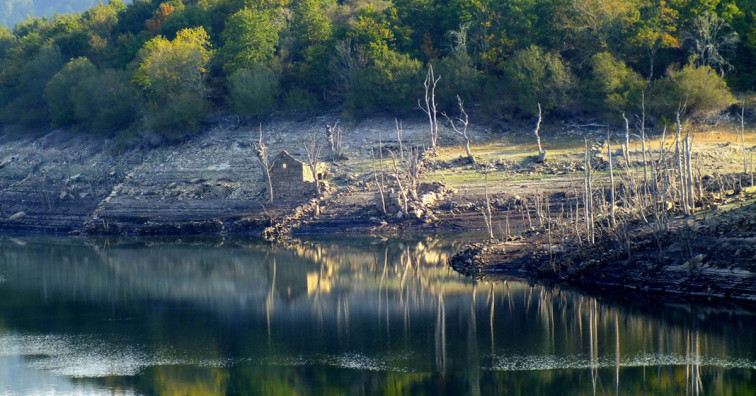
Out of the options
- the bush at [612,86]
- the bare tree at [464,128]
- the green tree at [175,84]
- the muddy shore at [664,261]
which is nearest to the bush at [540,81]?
the bush at [612,86]

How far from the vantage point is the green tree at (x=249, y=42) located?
64.9 m

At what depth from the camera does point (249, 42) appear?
6500cm

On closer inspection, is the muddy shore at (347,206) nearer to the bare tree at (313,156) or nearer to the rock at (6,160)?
the rock at (6,160)

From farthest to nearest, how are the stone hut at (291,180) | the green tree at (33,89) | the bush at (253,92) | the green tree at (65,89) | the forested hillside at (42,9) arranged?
1. the forested hillside at (42,9)
2. the green tree at (33,89)
3. the green tree at (65,89)
4. the bush at (253,92)
5. the stone hut at (291,180)

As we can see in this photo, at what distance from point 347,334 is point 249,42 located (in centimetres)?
3955

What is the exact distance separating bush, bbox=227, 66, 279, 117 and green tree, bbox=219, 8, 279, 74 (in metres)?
1.41

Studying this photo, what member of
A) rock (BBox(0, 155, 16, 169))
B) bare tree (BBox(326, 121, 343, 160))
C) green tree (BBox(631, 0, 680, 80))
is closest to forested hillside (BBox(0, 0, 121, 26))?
rock (BBox(0, 155, 16, 169))

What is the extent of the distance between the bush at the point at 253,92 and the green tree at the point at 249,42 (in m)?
1.41

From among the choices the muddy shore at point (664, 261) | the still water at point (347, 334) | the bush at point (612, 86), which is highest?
the bush at point (612, 86)

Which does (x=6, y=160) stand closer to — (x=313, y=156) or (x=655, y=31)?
(x=313, y=156)

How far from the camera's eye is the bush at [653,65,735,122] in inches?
1988

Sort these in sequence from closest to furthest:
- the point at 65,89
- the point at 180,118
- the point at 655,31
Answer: the point at 655,31 → the point at 180,118 → the point at 65,89

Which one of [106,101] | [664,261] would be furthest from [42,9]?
[664,261]

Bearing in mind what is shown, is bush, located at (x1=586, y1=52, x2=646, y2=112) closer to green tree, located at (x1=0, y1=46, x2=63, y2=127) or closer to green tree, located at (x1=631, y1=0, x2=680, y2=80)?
green tree, located at (x1=631, y1=0, x2=680, y2=80)
